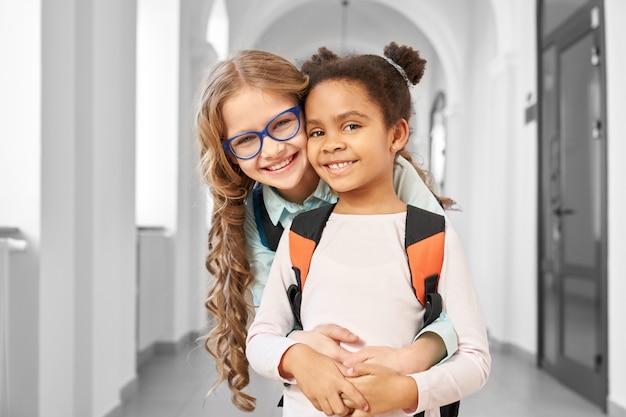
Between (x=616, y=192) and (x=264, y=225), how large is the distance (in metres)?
3.35

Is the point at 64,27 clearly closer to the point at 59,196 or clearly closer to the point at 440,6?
the point at 59,196

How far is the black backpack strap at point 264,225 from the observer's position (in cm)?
174

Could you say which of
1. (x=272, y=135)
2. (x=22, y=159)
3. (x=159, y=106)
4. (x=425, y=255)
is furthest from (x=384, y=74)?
(x=159, y=106)

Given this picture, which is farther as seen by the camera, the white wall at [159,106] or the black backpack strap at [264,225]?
the white wall at [159,106]

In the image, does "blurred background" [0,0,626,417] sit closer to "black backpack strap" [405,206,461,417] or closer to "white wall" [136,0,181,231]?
"white wall" [136,0,181,231]

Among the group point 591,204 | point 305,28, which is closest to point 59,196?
point 591,204

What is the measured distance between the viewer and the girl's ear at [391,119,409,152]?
1453 millimetres

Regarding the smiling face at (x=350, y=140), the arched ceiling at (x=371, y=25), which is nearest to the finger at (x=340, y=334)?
the smiling face at (x=350, y=140)

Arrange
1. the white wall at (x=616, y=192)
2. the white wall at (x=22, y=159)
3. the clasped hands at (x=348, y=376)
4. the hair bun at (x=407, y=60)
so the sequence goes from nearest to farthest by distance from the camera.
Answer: the clasped hands at (x=348, y=376) < the hair bun at (x=407, y=60) < the white wall at (x=22, y=159) < the white wall at (x=616, y=192)

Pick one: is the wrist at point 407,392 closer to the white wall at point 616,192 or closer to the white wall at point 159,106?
the white wall at point 616,192

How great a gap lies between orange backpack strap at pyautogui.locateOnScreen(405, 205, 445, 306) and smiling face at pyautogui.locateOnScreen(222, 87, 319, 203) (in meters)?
0.35

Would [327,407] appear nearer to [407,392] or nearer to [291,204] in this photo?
[407,392]

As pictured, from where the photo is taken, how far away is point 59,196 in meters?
3.33

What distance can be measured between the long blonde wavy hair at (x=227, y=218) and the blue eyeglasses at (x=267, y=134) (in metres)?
0.04
